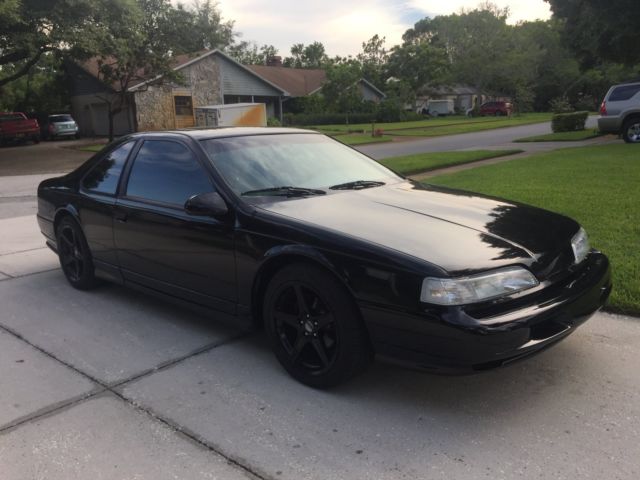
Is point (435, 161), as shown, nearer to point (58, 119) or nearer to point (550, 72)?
point (58, 119)

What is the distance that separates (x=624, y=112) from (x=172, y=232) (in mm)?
16960

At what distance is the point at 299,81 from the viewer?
4975 cm

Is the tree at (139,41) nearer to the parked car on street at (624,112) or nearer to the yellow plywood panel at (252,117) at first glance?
the yellow plywood panel at (252,117)

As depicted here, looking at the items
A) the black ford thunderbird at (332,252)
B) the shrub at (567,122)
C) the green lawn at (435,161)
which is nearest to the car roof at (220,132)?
the black ford thunderbird at (332,252)

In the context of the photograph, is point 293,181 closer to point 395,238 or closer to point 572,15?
point 395,238

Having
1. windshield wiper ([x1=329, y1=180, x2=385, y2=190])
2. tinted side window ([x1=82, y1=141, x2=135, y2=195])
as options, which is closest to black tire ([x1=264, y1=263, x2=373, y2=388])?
windshield wiper ([x1=329, y1=180, x2=385, y2=190])

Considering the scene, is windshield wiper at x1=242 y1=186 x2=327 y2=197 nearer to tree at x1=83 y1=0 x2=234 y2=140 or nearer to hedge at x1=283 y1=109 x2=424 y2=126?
tree at x1=83 y1=0 x2=234 y2=140

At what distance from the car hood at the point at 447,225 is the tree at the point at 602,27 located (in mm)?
14788

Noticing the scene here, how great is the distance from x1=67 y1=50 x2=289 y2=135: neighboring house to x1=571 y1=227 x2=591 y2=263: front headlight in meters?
32.3

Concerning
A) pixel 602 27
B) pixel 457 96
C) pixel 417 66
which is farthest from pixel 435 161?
pixel 457 96

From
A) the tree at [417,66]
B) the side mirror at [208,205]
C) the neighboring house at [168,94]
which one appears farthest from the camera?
the tree at [417,66]

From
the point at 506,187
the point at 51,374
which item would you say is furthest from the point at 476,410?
the point at 506,187

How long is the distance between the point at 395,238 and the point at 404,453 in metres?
1.11

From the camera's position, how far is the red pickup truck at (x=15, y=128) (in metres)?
30.7
